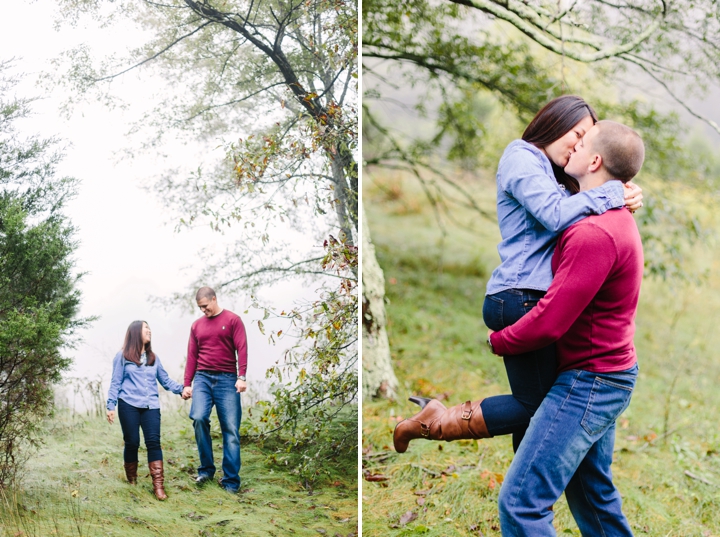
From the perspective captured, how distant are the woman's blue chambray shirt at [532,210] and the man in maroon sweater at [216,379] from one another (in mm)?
1505

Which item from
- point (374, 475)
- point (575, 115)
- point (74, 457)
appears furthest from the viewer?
point (374, 475)

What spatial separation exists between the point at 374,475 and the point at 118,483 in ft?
4.35

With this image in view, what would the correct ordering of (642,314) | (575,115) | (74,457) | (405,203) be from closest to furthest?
(575,115)
(74,457)
(642,314)
(405,203)

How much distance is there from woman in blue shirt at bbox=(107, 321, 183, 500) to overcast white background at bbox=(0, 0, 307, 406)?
0.15ft

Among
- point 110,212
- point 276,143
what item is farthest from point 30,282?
point 276,143

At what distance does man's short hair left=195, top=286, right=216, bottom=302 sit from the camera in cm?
285

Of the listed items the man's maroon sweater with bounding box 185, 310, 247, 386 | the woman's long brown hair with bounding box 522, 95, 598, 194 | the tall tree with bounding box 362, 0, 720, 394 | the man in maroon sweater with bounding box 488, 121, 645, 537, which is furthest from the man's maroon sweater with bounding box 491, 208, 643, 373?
the tall tree with bounding box 362, 0, 720, 394

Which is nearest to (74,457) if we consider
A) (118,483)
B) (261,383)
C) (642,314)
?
(118,483)

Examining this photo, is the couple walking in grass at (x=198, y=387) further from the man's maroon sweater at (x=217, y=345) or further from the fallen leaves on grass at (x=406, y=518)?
the fallen leaves on grass at (x=406, y=518)

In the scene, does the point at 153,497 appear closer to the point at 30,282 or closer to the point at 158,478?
the point at 158,478

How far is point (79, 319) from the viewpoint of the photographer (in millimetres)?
→ 2701

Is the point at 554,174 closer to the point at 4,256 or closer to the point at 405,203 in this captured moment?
the point at 4,256

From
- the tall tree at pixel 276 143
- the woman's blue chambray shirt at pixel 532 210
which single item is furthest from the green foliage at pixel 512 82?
the woman's blue chambray shirt at pixel 532 210

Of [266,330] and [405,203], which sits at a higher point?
[405,203]
